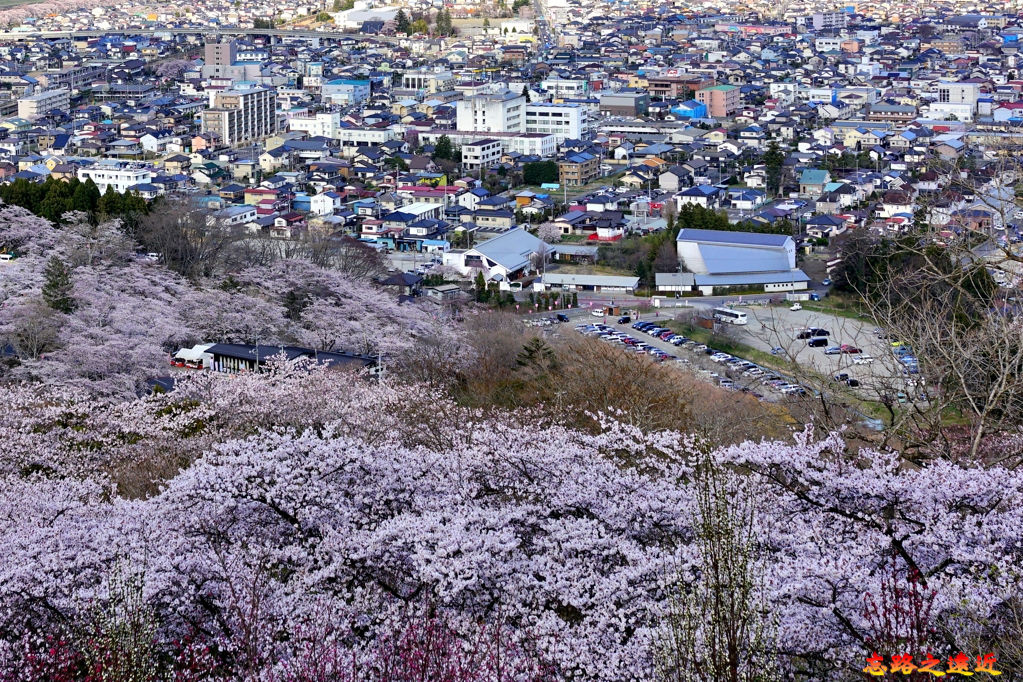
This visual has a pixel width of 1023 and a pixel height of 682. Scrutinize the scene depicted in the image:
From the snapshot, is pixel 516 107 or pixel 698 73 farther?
pixel 698 73

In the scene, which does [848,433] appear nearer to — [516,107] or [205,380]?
[205,380]

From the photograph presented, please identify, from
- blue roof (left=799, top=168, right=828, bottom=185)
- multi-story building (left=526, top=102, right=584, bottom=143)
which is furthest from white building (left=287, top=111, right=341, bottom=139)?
blue roof (left=799, top=168, right=828, bottom=185)

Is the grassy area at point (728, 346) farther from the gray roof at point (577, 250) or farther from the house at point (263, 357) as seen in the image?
the house at point (263, 357)

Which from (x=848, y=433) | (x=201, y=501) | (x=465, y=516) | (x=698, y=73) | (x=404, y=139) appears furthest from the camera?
(x=698, y=73)

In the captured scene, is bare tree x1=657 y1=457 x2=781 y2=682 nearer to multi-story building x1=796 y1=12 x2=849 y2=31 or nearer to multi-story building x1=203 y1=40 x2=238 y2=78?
multi-story building x1=203 y1=40 x2=238 y2=78

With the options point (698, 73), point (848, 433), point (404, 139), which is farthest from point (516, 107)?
point (848, 433)

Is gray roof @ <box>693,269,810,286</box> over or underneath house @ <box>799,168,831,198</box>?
underneath

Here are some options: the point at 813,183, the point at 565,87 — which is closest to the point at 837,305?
the point at 813,183
